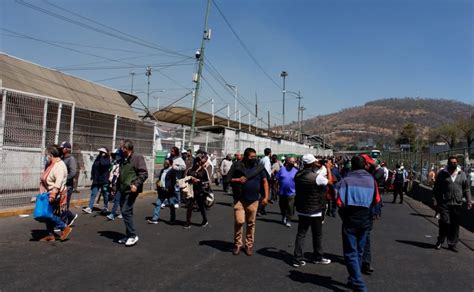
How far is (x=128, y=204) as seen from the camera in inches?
287

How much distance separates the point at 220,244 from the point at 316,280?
8.10 ft

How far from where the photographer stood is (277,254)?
7227 mm

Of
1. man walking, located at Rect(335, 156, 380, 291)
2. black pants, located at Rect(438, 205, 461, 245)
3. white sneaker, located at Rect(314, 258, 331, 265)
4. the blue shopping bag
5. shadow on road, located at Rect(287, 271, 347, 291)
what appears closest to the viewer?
man walking, located at Rect(335, 156, 380, 291)

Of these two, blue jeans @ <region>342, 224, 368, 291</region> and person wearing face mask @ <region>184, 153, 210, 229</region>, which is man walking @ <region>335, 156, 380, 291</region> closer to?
blue jeans @ <region>342, 224, 368, 291</region>

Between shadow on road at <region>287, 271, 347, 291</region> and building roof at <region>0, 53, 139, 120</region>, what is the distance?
43.5ft

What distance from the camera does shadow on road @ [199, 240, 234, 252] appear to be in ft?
24.7

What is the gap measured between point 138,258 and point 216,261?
1211mm

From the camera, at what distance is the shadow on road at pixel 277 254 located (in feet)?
22.6

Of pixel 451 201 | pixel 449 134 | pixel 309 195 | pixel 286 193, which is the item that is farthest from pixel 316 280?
pixel 449 134

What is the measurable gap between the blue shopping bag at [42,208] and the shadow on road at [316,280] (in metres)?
4.10

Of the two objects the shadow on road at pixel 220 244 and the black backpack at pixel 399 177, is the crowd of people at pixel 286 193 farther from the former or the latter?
the black backpack at pixel 399 177

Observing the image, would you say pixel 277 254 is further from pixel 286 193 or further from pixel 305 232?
pixel 286 193

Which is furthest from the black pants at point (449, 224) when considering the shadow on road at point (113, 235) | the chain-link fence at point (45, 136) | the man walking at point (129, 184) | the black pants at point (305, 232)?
the chain-link fence at point (45, 136)

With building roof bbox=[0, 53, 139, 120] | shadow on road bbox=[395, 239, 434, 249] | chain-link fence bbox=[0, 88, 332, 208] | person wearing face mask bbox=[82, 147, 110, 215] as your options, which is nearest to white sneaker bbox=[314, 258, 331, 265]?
shadow on road bbox=[395, 239, 434, 249]
